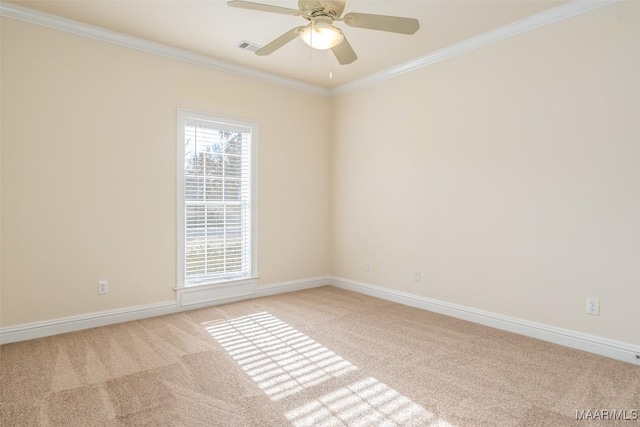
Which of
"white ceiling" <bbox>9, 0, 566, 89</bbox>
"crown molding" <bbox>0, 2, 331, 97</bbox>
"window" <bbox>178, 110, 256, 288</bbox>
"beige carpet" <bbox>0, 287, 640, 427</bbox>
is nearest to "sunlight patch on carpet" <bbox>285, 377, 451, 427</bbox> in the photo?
"beige carpet" <bbox>0, 287, 640, 427</bbox>

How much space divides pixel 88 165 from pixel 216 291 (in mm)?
1855

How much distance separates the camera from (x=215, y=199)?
4.29m

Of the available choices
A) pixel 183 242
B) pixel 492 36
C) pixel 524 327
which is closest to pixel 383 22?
pixel 492 36

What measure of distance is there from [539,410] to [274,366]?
171 cm

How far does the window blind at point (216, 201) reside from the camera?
4.11 m

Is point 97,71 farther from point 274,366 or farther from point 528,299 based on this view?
point 528,299

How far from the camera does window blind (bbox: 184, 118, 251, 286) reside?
411cm

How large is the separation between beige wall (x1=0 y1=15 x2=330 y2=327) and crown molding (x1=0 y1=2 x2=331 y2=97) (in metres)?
0.06

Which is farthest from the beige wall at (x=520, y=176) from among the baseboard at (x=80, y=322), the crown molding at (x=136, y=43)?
the baseboard at (x=80, y=322)

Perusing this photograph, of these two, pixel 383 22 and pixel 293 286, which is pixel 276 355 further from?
pixel 383 22

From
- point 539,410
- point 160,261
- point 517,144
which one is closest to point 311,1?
point 517,144

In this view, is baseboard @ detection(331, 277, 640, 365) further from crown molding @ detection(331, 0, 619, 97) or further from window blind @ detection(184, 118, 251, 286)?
crown molding @ detection(331, 0, 619, 97)

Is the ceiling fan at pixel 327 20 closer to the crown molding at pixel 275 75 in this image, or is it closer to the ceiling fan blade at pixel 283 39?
the ceiling fan blade at pixel 283 39

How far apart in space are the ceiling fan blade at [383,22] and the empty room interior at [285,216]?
2cm
